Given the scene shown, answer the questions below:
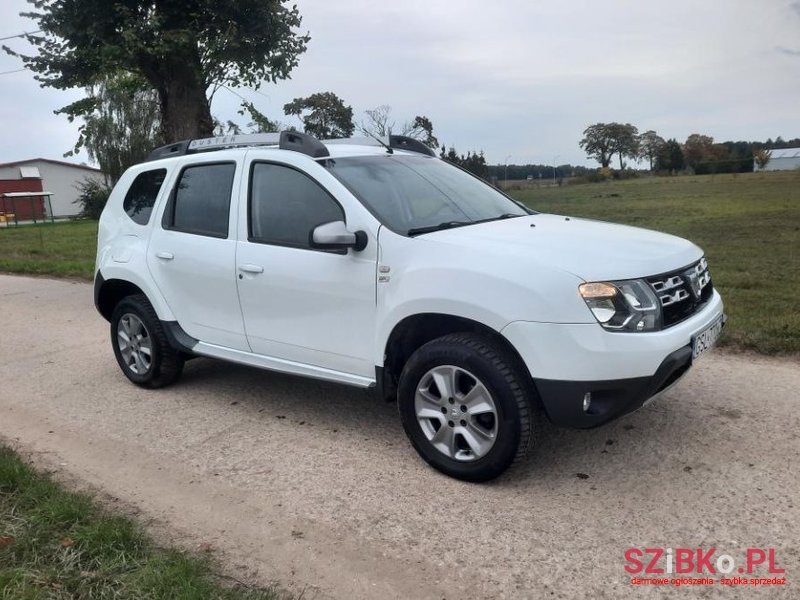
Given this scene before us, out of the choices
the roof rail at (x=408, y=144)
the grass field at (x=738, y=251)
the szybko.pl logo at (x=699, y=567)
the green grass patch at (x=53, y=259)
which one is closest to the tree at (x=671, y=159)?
the grass field at (x=738, y=251)

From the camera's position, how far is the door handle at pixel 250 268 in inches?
176

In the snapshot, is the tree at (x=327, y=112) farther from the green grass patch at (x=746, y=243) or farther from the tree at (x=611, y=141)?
the tree at (x=611, y=141)

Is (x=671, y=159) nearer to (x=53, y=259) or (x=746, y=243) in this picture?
(x=746, y=243)

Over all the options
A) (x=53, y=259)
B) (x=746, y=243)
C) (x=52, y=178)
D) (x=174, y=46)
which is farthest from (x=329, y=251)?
(x=52, y=178)

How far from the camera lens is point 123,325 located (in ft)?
18.6

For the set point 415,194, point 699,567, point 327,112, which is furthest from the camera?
point 327,112

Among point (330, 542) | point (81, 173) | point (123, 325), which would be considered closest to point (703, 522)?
point (330, 542)

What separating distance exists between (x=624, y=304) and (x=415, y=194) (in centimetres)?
161

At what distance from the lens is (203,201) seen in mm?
5027

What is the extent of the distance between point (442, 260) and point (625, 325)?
98 cm

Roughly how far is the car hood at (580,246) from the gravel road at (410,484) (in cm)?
113

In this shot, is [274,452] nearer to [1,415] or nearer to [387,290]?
[387,290]

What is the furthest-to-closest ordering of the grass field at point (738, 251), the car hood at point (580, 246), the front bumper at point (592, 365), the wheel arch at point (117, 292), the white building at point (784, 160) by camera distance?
the white building at point (784, 160) < the grass field at point (738, 251) < the wheel arch at point (117, 292) < the car hood at point (580, 246) < the front bumper at point (592, 365)

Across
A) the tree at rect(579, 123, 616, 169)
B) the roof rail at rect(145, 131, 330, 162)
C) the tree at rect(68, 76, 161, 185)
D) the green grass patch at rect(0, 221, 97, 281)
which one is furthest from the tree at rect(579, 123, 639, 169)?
the roof rail at rect(145, 131, 330, 162)
